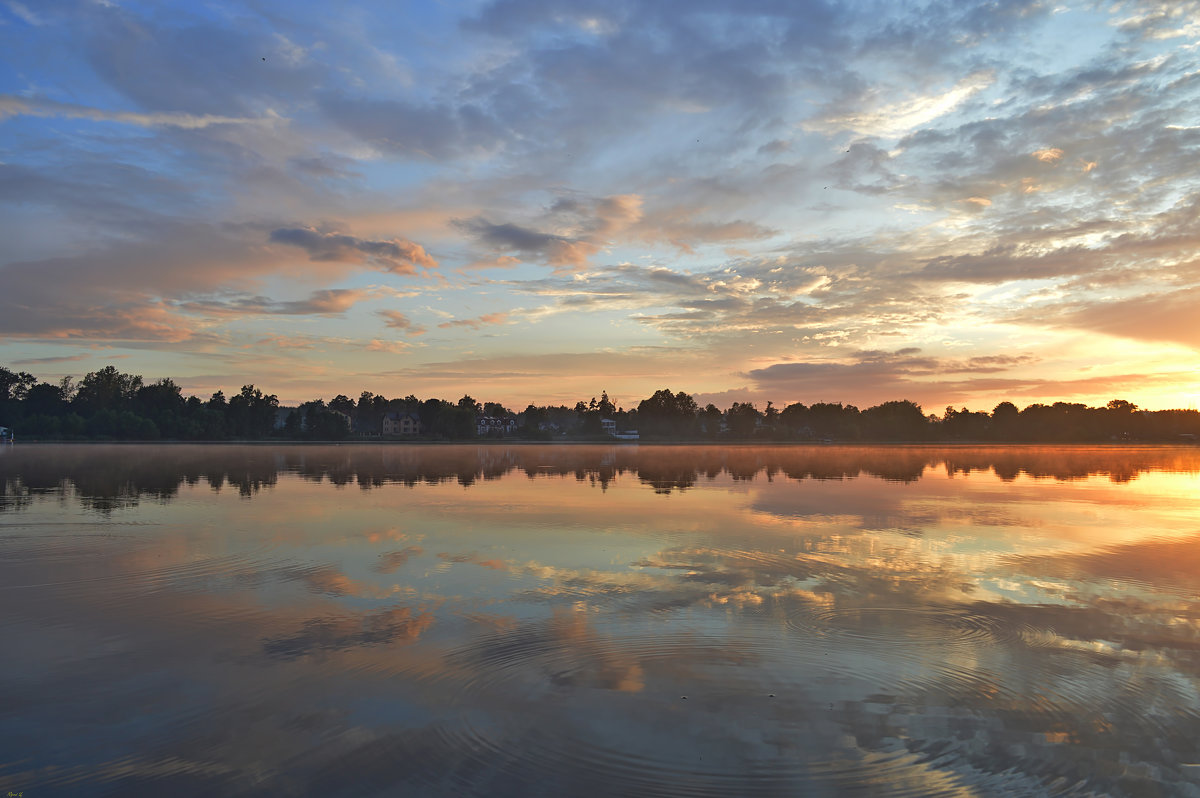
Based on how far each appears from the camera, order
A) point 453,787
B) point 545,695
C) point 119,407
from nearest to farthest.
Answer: point 453,787, point 545,695, point 119,407

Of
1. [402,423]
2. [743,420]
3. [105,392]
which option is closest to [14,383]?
[105,392]

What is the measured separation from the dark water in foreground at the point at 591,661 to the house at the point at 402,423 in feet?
551

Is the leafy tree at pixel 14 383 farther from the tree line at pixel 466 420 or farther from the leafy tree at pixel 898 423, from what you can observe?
the leafy tree at pixel 898 423

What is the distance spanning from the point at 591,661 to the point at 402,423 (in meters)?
184

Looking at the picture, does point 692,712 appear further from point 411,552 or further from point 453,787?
point 411,552

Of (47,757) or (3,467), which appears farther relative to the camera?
(3,467)

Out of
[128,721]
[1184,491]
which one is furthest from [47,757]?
[1184,491]

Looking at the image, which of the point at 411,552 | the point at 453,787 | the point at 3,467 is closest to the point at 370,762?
the point at 453,787

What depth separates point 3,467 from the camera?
147ft

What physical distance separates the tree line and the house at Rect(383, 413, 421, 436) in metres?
1.32

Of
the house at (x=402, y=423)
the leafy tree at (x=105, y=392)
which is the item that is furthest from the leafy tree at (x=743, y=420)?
the leafy tree at (x=105, y=392)

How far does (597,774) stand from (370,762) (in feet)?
6.74

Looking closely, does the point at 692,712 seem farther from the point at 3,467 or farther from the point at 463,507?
the point at 3,467

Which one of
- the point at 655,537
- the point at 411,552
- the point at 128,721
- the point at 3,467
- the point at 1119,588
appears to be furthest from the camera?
the point at 3,467
